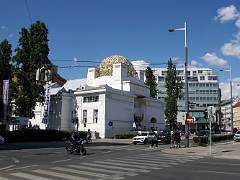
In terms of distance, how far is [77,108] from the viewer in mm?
76625

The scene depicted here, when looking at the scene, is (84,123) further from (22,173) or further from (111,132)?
(22,173)

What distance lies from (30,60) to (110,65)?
2555cm

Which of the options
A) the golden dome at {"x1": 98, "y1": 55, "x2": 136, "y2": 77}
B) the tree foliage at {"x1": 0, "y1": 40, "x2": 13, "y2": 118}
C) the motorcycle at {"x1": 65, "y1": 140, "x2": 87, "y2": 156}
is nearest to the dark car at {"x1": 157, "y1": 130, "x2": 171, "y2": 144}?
the motorcycle at {"x1": 65, "y1": 140, "x2": 87, "y2": 156}

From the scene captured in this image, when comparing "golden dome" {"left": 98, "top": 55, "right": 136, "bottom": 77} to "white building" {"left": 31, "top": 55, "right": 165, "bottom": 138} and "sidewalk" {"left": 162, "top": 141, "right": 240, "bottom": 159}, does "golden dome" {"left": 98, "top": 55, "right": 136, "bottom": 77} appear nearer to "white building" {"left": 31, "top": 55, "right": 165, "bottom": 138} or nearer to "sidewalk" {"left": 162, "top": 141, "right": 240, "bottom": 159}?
"white building" {"left": 31, "top": 55, "right": 165, "bottom": 138}

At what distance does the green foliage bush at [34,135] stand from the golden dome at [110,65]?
25.9 m

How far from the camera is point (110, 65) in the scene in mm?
85562

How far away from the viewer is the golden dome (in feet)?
279

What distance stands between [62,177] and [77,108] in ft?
205

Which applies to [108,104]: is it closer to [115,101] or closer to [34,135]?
[115,101]

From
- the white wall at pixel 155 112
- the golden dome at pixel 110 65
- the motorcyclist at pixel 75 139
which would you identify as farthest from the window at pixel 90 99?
the motorcyclist at pixel 75 139

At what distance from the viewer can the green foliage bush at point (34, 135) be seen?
54.8 metres

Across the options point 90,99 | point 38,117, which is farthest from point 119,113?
point 38,117

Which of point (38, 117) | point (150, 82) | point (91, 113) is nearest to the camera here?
point (91, 113)

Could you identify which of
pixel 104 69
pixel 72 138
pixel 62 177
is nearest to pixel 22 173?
pixel 62 177
